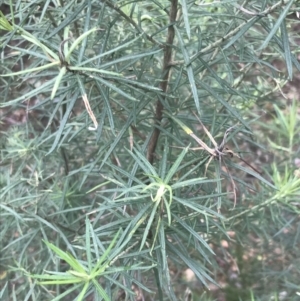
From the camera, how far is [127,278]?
2.23ft

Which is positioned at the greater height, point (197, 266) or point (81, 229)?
point (197, 266)

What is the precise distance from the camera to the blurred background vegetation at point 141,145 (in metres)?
0.62

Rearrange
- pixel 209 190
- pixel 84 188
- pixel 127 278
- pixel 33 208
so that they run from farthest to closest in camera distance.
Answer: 1. pixel 84 188
2. pixel 33 208
3. pixel 209 190
4. pixel 127 278

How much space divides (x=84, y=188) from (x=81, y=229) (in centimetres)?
12

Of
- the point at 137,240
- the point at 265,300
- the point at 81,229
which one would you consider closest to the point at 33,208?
the point at 81,229

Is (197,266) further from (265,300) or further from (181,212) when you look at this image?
(265,300)

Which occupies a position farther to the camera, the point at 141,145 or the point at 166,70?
the point at 141,145

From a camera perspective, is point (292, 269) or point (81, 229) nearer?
point (81, 229)

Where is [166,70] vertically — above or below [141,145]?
above

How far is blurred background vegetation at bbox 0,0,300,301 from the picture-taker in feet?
2.03

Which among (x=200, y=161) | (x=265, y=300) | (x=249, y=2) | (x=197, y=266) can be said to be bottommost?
(x=265, y=300)

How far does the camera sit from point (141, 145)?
974 millimetres

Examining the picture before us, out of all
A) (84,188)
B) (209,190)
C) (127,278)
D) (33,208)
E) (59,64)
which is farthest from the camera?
(84,188)

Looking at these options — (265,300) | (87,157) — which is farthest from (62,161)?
(265,300)
